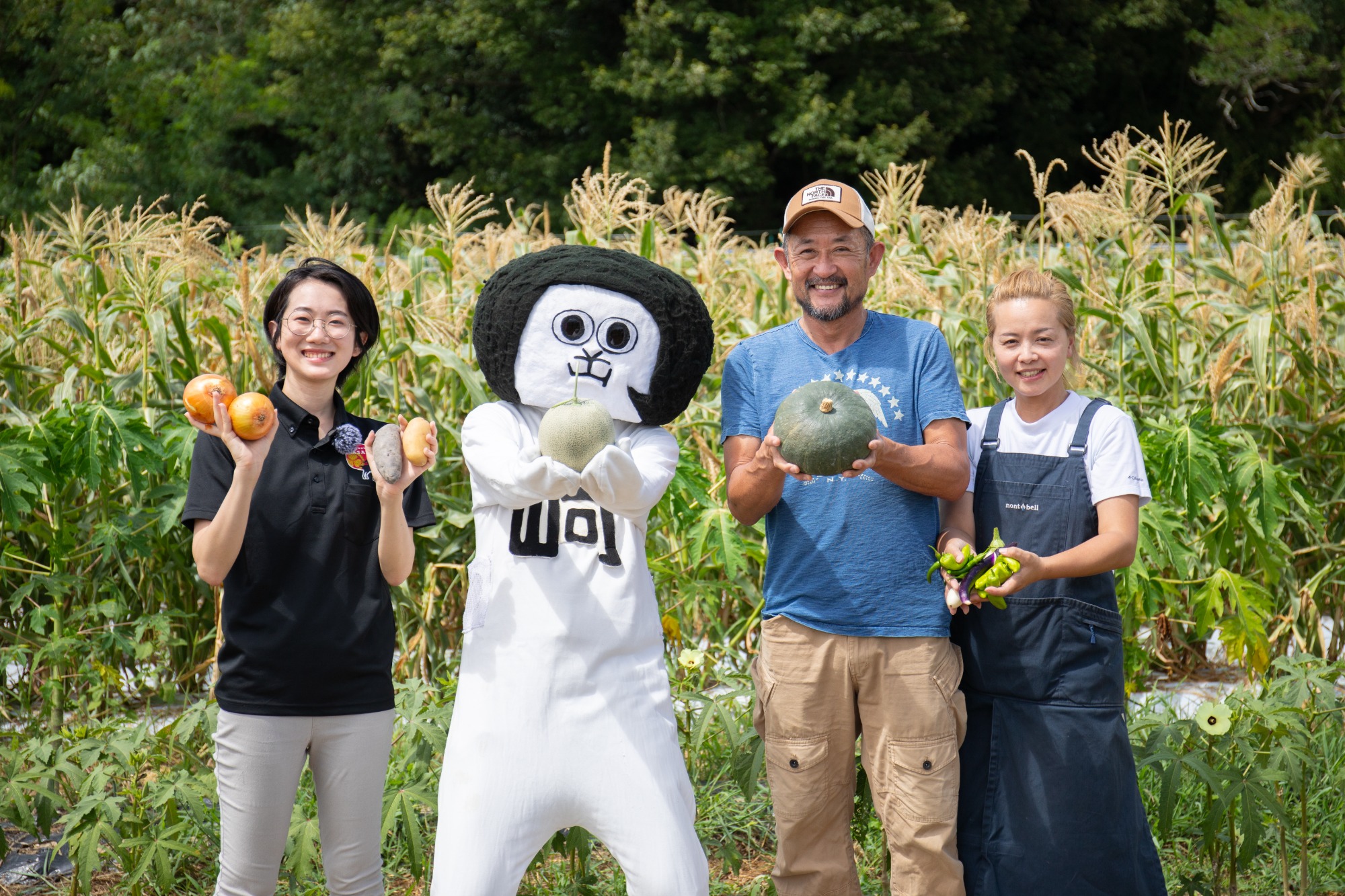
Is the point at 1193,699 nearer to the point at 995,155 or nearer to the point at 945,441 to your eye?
the point at 945,441

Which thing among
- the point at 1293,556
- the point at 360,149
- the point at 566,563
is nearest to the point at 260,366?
the point at 566,563

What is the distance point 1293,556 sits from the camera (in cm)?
443

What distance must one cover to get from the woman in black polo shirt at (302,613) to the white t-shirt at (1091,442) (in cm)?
125

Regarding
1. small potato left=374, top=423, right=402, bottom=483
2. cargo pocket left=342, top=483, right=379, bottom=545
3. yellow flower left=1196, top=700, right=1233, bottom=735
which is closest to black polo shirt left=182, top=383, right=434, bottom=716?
cargo pocket left=342, top=483, right=379, bottom=545

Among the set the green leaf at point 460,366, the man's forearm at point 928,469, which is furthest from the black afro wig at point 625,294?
the green leaf at point 460,366

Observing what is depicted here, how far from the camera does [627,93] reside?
Answer: 18.2 m

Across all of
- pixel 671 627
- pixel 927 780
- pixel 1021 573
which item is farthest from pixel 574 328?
pixel 671 627

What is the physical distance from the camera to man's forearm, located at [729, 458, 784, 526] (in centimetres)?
238

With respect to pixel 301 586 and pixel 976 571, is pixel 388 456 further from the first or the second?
pixel 976 571

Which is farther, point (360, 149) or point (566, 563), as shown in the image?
point (360, 149)

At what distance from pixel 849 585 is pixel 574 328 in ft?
2.64

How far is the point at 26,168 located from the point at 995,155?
1704 cm

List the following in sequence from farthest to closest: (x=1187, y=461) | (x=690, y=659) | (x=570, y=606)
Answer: (x=1187, y=461) → (x=690, y=659) → (x=570, y=606)

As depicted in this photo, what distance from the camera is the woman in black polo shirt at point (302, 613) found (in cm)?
233
